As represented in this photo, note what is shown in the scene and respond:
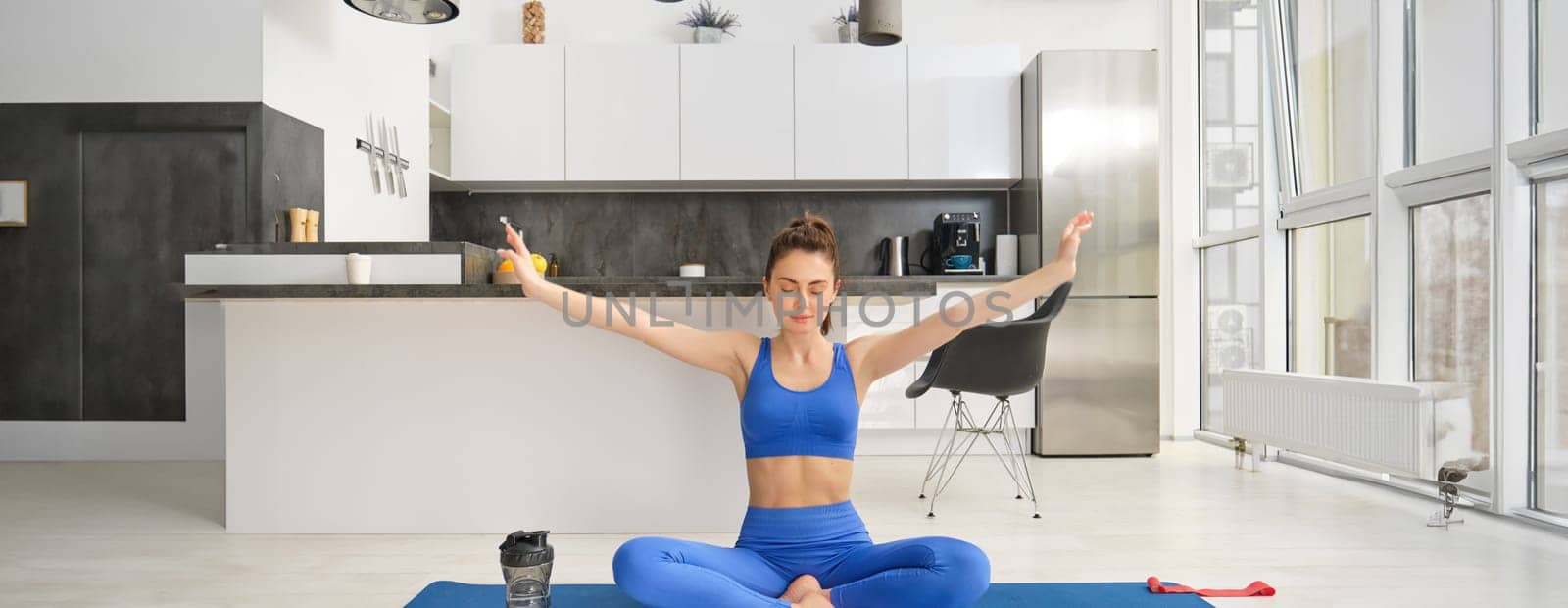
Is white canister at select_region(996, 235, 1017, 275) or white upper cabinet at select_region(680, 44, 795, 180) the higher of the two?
white upper cabinet at select_region(680, 44, 795, 180)

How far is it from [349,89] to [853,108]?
2.76 meters

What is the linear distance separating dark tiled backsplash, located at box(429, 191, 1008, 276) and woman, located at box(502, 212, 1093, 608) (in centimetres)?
391

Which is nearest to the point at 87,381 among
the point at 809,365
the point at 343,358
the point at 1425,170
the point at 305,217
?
the point at 305,217

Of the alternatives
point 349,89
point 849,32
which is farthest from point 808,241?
point 849,32

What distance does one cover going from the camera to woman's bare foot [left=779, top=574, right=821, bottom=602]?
74.3 inches

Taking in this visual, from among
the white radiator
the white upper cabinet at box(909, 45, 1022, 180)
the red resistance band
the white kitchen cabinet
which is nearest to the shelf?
the white kitchen cabinet

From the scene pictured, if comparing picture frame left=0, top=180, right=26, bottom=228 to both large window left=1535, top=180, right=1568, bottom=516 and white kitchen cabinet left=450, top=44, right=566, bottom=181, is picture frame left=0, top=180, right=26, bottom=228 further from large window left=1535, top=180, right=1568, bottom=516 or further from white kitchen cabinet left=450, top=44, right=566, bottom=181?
large window left=1535, top=180, right=1568, bottom=516

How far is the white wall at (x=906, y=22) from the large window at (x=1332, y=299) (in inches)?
73.3

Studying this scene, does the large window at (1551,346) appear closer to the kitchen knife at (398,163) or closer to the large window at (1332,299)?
the large window at (1332,299)

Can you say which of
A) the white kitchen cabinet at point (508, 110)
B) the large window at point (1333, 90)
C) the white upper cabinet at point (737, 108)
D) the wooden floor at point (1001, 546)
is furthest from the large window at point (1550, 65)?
the white kitchen cabinet at point (508, 110)

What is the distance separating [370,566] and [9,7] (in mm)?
3922

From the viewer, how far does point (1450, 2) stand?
3818 millimetres

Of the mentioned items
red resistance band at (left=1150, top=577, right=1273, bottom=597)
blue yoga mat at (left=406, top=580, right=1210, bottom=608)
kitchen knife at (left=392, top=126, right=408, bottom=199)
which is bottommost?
red resistance band at (left=1150, top=577, right=1273, bottom=597)

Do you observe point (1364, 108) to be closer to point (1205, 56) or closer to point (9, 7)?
point (1205, 56)
